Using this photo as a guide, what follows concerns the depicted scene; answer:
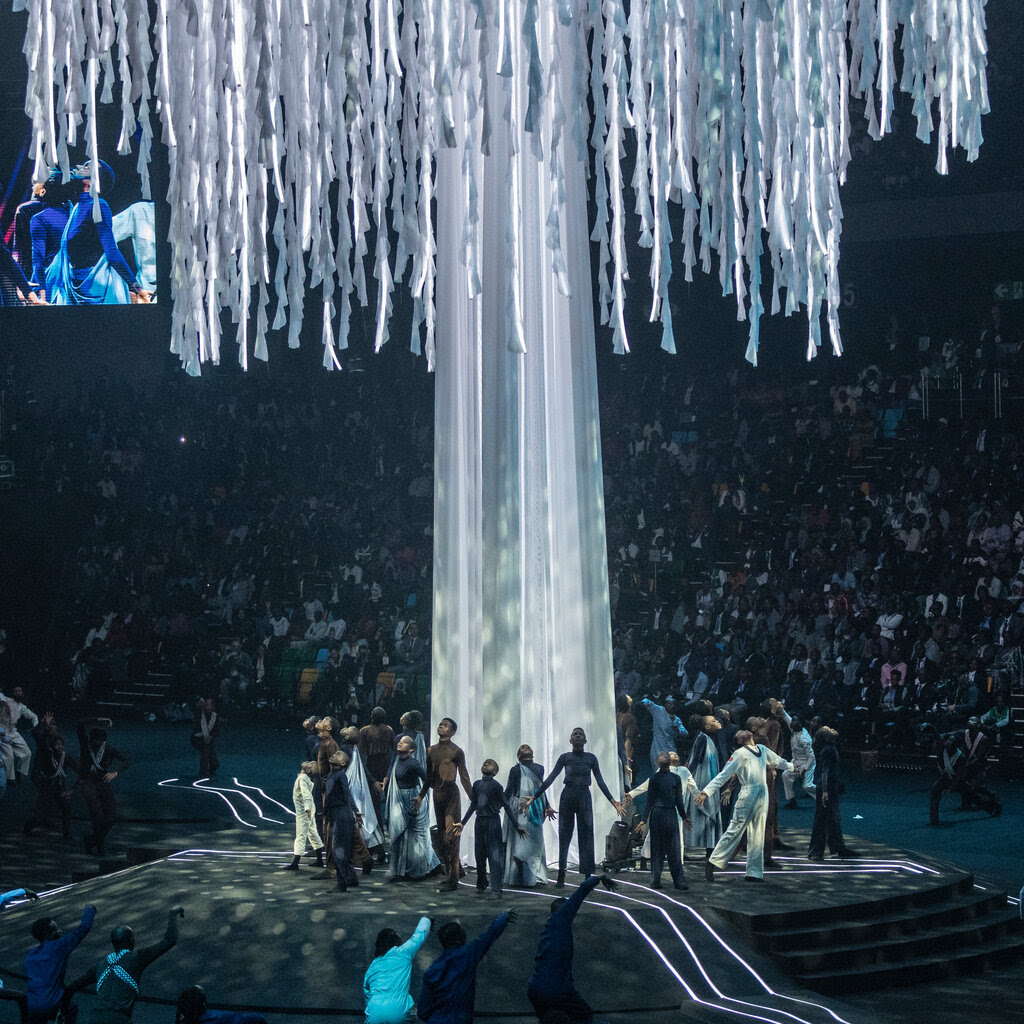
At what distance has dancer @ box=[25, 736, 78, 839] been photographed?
16297 millimetres

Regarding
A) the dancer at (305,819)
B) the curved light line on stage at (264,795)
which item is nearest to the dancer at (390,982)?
the dancer at (305,819)

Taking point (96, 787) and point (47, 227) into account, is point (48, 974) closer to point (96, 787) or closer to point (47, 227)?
point (96, 787)

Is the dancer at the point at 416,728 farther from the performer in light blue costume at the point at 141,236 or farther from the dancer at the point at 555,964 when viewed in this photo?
the performer in light blue costume at the point at 141,236

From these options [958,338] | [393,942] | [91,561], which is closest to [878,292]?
[958,338]

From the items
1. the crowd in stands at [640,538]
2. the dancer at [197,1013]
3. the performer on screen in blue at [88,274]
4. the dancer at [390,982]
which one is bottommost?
the dancer at [390,982]

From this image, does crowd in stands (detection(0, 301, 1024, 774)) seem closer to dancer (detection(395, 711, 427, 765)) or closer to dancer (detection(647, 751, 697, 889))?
dancer (detection(647, 751, 697, 889))

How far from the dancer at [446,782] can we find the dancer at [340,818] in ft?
2.07

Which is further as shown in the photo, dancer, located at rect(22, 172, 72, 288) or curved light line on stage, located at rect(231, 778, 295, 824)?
dancer, located at rect(22, 172, 72, 288)

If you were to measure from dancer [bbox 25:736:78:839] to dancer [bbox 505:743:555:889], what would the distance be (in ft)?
21.2

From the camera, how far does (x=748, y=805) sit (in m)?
12.3

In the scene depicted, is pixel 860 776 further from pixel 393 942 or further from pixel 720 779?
pixel 393 942

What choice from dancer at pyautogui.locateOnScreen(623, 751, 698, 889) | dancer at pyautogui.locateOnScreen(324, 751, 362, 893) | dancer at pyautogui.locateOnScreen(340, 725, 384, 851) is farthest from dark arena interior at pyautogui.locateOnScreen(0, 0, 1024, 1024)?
dancer at pyautogui.locateOnScreen(340, 725, 384, 851)

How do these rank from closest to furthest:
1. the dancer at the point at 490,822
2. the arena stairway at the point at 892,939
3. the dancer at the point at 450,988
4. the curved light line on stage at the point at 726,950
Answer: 1. the dancer at the point at 450,988
2. the curved light line on stage at the point at 726,950
3. the arena stairway at the point at 892,939
4. the dancer at the point at 490,822

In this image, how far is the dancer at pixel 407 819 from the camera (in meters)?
12.1
